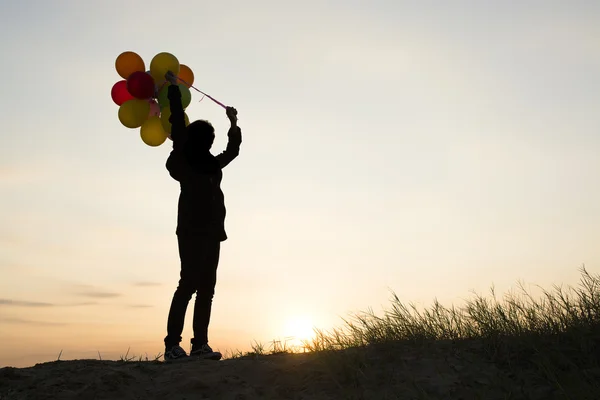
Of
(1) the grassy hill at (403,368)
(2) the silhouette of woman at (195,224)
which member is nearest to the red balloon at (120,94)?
(2) the silhouette of woman at (195,224)

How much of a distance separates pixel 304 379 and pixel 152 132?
3.31 metres

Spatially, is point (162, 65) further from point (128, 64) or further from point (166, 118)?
point (166, 118)

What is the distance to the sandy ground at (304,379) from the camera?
15.2ft

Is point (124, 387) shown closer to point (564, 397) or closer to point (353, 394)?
point (353, 394)

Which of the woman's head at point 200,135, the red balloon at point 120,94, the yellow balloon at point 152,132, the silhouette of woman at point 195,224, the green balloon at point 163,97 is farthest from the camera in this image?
the red balloon at point 120,94

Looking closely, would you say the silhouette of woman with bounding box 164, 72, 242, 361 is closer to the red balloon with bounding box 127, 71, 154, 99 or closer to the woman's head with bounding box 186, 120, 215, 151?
the woman's head with bounding box 186, 120, 215, 151

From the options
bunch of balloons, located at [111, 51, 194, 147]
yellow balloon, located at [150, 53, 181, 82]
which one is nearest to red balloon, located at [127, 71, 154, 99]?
bunch of balloons, located at [111, 51, 194, 147]

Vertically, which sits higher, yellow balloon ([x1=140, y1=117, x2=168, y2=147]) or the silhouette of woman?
yellow balloon ([x1=140, y1=117, x2=168, y2=147])

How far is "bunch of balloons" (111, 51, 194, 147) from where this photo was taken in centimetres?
683

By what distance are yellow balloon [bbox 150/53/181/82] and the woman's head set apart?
2.66 feet

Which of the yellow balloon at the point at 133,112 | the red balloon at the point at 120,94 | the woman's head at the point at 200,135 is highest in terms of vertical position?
the red balloon at the point at 120,94

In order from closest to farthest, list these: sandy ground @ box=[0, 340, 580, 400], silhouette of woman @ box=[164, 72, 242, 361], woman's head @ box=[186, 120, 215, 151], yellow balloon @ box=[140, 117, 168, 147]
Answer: sandy ground @ box=[0, 340, 580, 400]
silhouette of woman @ box=[164, 72, 242, 361]
woman's head @ box=[186, 120, 215, 151]
yellow balloon @ box=[140, 117, 168, 147]

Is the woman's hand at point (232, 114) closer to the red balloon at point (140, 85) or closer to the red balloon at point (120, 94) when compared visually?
the red balloon at point (140, 85)

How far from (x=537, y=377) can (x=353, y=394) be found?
1349 millimetres
